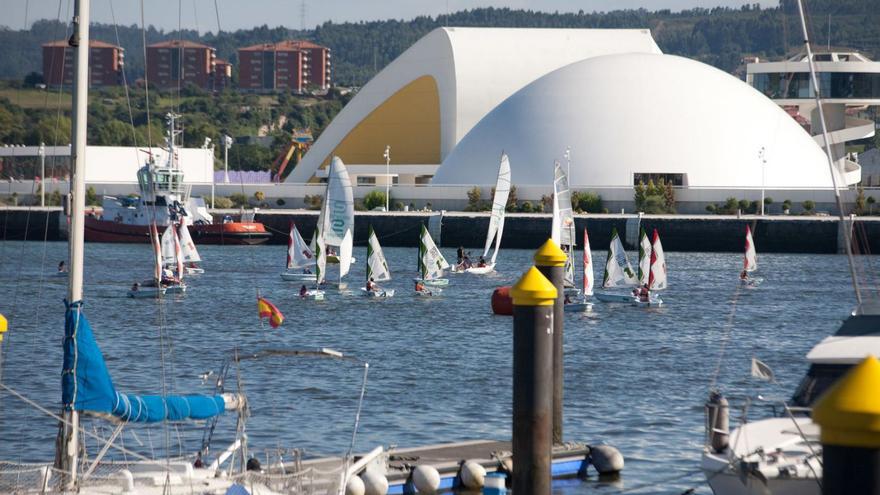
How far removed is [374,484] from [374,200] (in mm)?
67186

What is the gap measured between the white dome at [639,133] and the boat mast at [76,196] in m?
70.6

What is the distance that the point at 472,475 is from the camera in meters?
17.1

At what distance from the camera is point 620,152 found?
85562 millimetres

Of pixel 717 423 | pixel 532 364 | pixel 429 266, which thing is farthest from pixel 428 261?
pixel 532 364

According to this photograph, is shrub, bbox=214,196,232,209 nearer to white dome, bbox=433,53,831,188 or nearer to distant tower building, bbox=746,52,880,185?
white dome, bbox=433,53,831,188

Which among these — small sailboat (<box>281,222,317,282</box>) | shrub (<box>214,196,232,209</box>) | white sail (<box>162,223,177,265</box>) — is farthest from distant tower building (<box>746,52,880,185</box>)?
white sail (<box>162,223,177,265</box>)

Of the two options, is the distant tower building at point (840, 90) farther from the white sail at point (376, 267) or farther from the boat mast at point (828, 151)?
the boat mast at point (828, 151)

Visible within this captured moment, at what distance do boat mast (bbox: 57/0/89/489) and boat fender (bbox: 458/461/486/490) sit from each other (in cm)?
527

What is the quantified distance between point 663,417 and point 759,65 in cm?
8816

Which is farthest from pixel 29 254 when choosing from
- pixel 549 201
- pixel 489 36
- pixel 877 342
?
pixel 877 342

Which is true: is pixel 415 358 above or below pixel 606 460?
above

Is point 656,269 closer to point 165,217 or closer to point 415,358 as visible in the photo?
point 415,358

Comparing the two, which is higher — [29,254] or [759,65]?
[759,65]

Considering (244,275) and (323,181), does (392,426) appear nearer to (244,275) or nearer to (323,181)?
(244,275)
